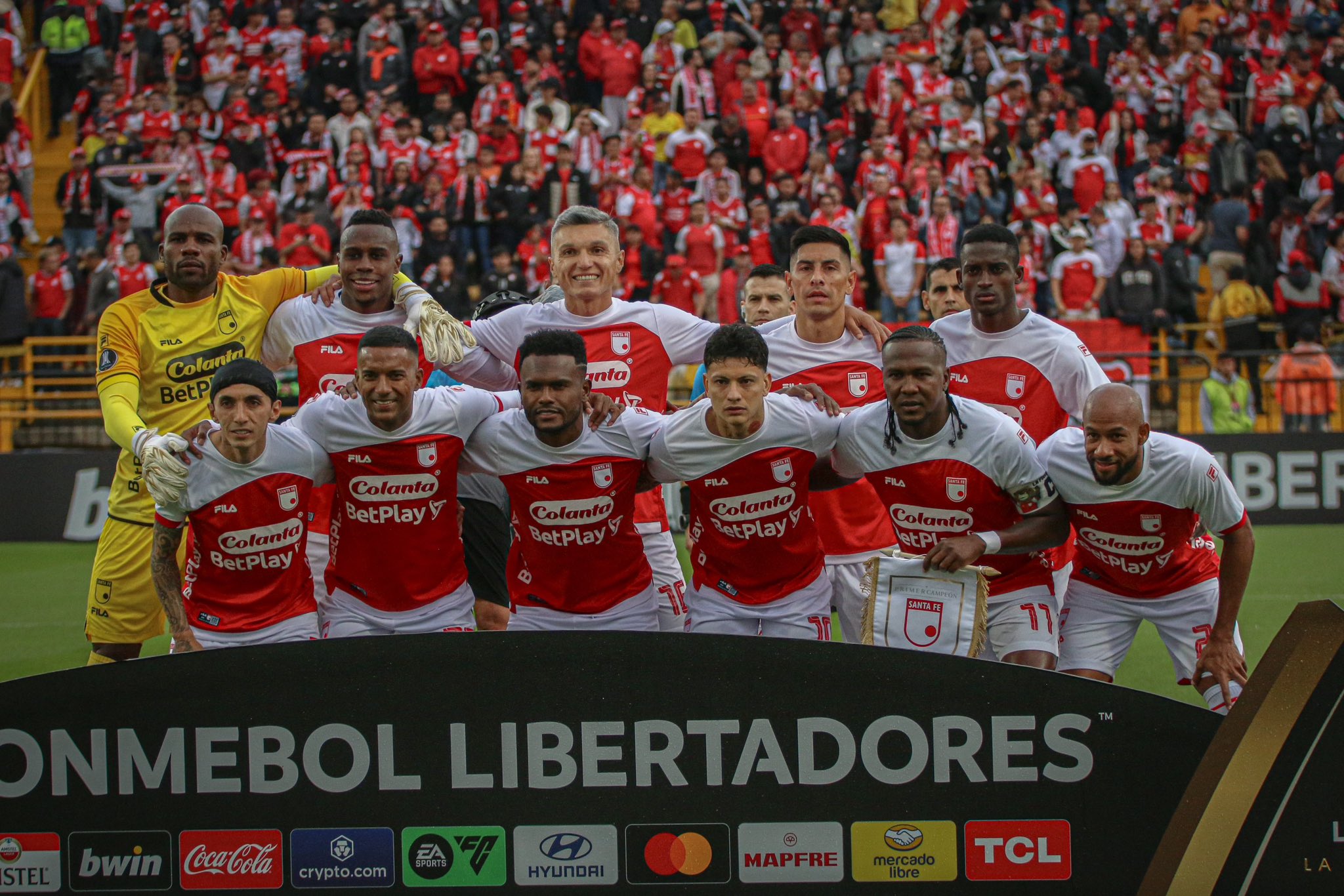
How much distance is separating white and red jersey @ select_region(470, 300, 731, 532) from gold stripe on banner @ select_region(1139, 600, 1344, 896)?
2.93 m

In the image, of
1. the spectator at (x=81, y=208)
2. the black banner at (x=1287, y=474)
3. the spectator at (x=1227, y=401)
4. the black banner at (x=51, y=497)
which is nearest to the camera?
the black banner at (x=1287, y=474)

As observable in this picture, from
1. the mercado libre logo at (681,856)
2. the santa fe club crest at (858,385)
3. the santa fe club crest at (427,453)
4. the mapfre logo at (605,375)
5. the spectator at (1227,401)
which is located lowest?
the spectator at (1227,401)

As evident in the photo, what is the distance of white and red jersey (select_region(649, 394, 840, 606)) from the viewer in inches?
205

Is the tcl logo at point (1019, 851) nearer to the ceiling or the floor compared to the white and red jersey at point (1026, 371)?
nearer to the floor

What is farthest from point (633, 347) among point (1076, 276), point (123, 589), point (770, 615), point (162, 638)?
point (1076, 276)

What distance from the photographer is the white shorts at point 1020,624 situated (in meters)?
5.23

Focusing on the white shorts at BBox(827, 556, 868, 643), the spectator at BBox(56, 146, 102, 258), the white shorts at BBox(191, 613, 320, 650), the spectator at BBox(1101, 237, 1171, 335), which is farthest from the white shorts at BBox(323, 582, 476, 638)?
the spectator at BBox(56, 146, 102, 258)

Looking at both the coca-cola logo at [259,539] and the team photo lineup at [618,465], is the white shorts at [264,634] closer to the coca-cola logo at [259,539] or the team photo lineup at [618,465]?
the team photo lineup at [618,465]

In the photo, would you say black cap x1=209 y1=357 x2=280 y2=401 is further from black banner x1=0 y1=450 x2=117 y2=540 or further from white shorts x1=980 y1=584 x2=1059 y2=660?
black banner x1=0 y1=450 x2=117 y2=540

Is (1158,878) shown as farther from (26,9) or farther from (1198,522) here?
(26,9)

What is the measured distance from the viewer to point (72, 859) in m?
3.69

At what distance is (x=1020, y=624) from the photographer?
5.26 meters

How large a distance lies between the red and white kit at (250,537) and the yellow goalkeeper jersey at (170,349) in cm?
98

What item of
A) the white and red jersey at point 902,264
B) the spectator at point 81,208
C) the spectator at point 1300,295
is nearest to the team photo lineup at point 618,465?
the white and red jersey at point 902,264
